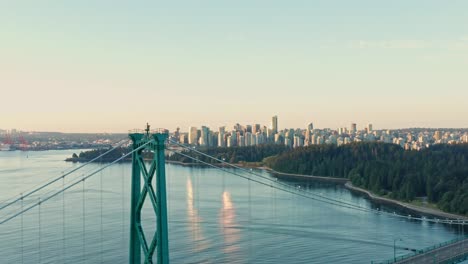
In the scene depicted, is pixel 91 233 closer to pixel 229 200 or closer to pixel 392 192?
pixel 229 200

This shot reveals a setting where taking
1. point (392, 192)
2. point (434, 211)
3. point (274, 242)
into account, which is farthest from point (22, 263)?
point (392, 192)

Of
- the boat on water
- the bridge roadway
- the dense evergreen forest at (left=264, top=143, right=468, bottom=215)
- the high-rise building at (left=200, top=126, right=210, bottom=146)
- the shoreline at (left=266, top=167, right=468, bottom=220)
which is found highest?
the high-rise building at (left=200, top=126, right=210, bottom=146)

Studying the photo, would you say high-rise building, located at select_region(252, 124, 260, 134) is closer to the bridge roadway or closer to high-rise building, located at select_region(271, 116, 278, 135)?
high-rise building, located at select_region(271, 116, 278, 135)

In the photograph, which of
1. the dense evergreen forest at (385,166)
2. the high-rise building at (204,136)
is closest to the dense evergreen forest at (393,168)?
the dense evergreen forest at (385,166)

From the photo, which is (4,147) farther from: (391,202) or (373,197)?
(391,202)

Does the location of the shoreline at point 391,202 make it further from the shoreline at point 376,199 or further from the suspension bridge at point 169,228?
the suspension bridge at point 169,228

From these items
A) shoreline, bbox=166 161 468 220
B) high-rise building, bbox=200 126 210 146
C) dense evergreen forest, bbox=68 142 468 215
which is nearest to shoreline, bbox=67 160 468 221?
shoreline, bbox=166 161 468 220
